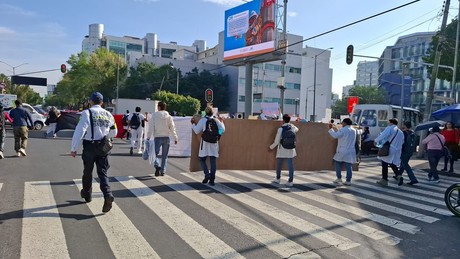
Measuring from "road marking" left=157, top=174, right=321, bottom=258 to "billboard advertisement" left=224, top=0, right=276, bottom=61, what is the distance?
88.5 ft

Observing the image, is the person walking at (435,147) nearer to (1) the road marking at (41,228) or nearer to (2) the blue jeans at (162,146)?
(2) the blue jeans at (162,146)

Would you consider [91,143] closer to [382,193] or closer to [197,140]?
[197,140]

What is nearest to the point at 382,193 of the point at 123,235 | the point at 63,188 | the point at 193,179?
the point at 193,179

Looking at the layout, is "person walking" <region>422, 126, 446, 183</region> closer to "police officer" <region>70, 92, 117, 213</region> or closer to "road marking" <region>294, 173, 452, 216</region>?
"road marking" <region>294, 173, 452, 216</region>

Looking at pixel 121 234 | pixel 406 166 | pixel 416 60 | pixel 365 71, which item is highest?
pixel 365 71

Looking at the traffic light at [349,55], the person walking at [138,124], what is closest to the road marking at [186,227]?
the person walking at [138,124]

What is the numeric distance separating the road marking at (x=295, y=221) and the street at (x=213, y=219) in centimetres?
2

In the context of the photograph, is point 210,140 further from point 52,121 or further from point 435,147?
point 52,121

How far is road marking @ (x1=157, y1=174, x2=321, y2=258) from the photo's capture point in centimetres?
459

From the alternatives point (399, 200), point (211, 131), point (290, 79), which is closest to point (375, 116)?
point (399, 200)

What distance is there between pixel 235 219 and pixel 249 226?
378mm

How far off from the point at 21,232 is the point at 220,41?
74.9 metres

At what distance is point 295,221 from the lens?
19.2ft

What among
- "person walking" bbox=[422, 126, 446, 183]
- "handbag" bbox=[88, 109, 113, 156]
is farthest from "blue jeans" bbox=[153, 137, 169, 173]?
"person walking" bbox=[422, 126, 446, 183]
